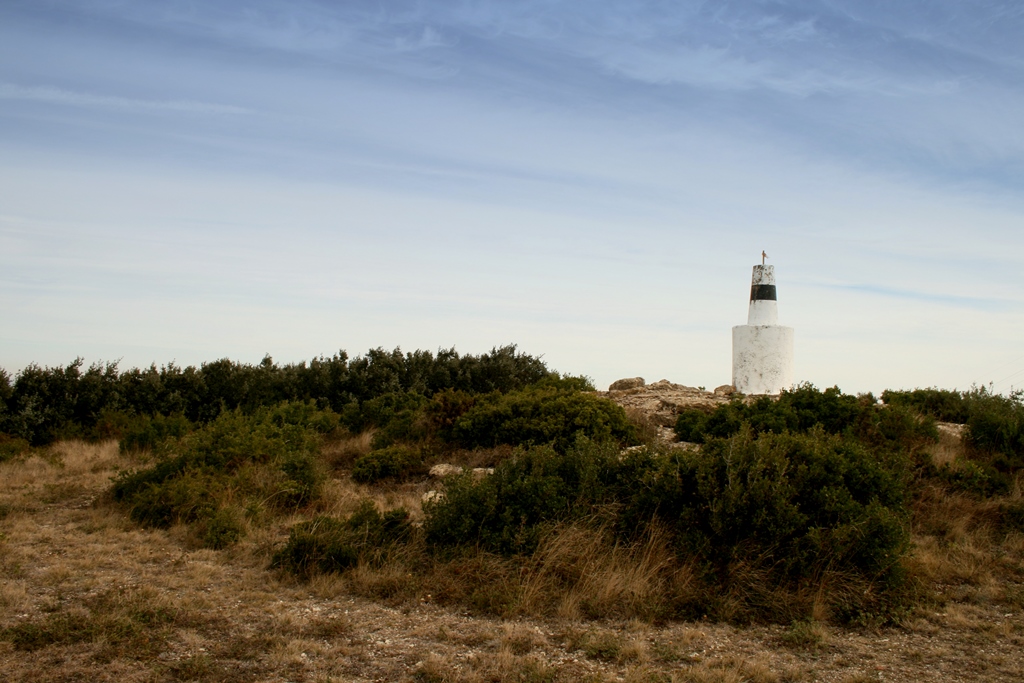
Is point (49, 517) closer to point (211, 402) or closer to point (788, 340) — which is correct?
point (211, 402)

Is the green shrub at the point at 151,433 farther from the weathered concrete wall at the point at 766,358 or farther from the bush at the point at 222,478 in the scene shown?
the weathered concrete wall at the point at 766,358

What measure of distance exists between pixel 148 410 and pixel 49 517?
30.3 feet

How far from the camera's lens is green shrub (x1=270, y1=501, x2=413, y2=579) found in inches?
286

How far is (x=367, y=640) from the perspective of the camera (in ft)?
19.0

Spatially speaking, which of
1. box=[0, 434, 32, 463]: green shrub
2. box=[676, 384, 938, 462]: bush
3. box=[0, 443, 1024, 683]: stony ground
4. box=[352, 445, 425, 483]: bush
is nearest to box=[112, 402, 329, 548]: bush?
box=[352, 445, 425, 483]: bush

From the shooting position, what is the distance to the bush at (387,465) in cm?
1071

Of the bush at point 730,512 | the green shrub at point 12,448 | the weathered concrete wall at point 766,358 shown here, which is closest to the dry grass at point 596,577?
the bush at point 730,512

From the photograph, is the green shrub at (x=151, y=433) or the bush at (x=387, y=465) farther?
the green shrub at (x=151, y=433)

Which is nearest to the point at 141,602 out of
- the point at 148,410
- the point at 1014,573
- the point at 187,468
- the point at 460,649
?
the point at 460,649

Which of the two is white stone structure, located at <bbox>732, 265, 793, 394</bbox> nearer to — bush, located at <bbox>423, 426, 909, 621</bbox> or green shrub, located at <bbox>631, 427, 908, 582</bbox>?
bush, located at <bbox>423, 426, 909, 621</bbox>

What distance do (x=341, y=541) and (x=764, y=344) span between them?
443 inches

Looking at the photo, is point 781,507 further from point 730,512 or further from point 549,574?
point 549,574

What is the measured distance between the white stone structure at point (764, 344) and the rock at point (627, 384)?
211cm

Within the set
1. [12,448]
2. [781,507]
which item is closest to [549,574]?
[781,507]
